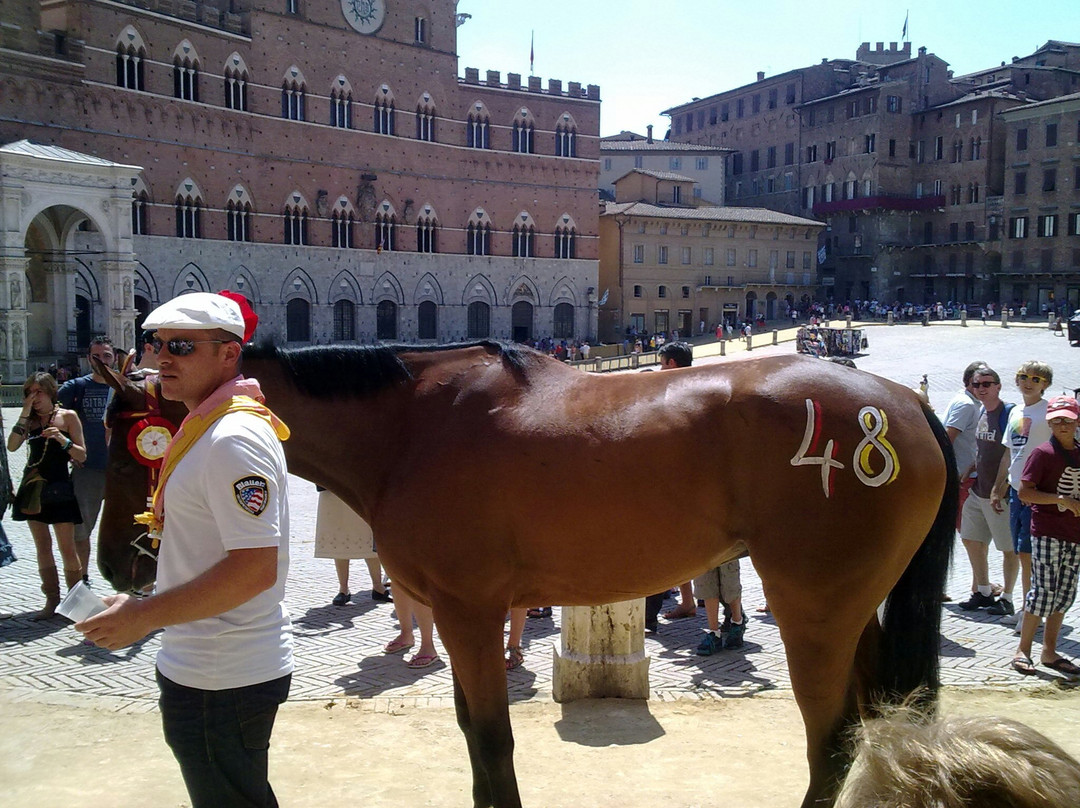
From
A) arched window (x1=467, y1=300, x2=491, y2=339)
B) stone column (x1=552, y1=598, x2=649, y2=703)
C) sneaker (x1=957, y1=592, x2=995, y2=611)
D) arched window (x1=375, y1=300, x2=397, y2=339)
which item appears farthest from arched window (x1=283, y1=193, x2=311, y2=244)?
stone column (x1=552, y1=598, x2=649, y2=703)

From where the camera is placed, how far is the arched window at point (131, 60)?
39125mm

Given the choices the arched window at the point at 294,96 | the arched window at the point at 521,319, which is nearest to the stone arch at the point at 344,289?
the arched window at the point at 294,96

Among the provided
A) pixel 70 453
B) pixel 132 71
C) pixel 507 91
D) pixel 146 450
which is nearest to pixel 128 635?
pixel 146 450

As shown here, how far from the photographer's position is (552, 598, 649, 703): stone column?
617cm

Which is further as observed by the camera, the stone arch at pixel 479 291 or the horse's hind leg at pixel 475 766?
the stone arch at pixel 479 291

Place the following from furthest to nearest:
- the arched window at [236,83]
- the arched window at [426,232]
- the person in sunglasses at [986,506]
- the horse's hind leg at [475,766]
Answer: the arched window at [426,232] → the arched window at [236,83] → the person in sunglasses at [986,506] → the horse's hind leg at [475,766]

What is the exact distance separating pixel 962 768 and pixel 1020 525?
22.8 ft

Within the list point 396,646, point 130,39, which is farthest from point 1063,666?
point 130,39

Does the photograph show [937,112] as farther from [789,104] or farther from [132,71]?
[132,71]

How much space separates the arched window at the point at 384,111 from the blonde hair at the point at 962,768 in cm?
4955

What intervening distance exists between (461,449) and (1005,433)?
5.93 meters

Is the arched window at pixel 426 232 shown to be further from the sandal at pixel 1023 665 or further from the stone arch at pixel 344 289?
the sandal at pixel 1023 665

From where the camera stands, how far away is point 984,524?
8.46 m

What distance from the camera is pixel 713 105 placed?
272 ft
